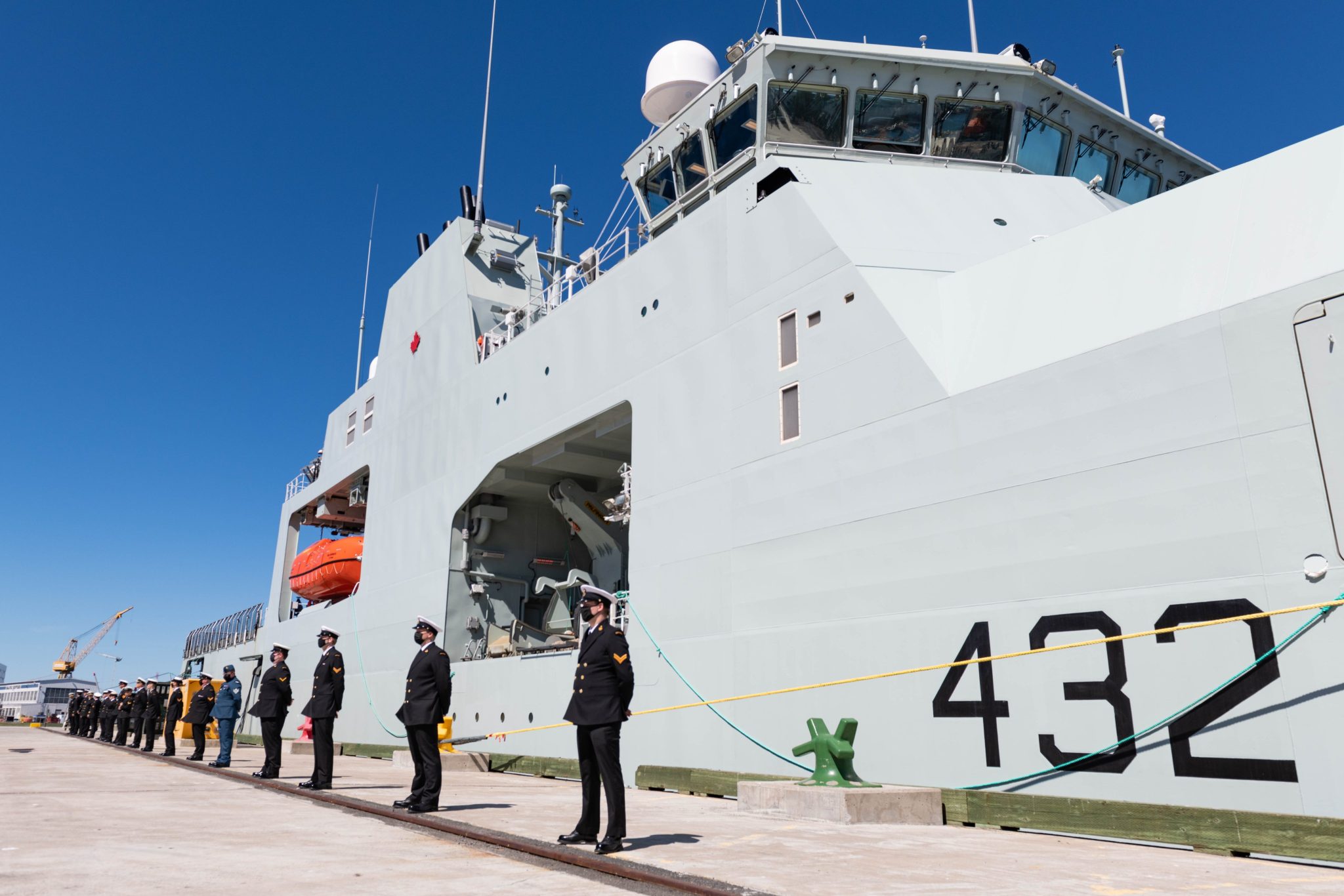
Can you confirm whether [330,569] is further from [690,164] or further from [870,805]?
[870,805]

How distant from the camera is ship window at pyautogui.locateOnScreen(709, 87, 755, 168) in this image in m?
9.46

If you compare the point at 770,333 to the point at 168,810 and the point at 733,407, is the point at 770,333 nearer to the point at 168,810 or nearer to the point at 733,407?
the point at 733,407

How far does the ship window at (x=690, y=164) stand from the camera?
10.3 metres

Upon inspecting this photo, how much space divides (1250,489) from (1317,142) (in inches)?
80.9

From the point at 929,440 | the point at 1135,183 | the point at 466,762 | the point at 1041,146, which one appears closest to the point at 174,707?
the point at 466,762

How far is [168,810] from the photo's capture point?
20.6 ft

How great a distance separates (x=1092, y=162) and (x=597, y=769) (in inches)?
335

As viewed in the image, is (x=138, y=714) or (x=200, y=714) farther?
(x=138, y=714)

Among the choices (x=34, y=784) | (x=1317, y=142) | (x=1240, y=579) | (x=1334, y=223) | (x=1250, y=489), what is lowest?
(x=34, y=784)

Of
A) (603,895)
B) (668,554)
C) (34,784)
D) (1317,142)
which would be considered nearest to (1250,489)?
(1317,142)

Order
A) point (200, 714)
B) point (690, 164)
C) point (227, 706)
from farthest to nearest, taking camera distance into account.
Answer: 1. point (200, 714)
2. point (227, 706)
3. point (690, 164)

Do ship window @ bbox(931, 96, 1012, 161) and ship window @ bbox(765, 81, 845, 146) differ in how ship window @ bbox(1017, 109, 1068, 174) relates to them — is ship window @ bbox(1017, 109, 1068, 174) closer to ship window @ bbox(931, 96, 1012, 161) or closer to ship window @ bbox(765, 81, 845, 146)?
ship window @ bbox(931, 96, 1012, 161)

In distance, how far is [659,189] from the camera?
1116 cm

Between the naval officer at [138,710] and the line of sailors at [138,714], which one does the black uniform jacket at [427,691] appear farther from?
the naval officer at [138,710]
